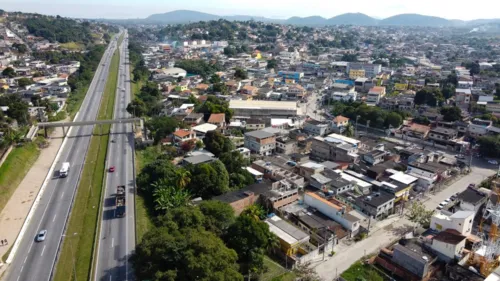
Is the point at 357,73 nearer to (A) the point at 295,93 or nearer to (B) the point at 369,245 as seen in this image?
(A) the point at 295,93

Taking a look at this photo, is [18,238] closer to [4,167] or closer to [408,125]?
[4,167]

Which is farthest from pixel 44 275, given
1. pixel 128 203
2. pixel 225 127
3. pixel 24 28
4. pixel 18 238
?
pixel 24 28

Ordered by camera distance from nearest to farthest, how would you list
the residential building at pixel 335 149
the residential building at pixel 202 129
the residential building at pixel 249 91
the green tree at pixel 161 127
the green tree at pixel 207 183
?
the green tree at pixel 207 183 < the residential building at pixel 335 149 < the green tree at pixel 161 127 < the residential building at pixel 202 129 < the residential building at pixel 249 91

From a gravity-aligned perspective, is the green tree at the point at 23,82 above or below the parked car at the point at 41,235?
above

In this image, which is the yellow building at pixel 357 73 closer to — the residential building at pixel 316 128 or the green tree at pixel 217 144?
the residential building at pixel 316 128

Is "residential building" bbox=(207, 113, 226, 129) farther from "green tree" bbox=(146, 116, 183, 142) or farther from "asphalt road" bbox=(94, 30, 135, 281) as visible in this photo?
"asphalt road" bbox=(94, 30, 135, 281)

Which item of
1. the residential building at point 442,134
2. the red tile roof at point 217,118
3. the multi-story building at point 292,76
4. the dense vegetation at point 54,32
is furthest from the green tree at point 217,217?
the dense vegetation at point 54,32

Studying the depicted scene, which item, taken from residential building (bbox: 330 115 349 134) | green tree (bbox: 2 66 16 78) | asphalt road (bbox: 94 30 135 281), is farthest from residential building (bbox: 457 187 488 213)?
green tree (bbox: 2 66 16 78)
